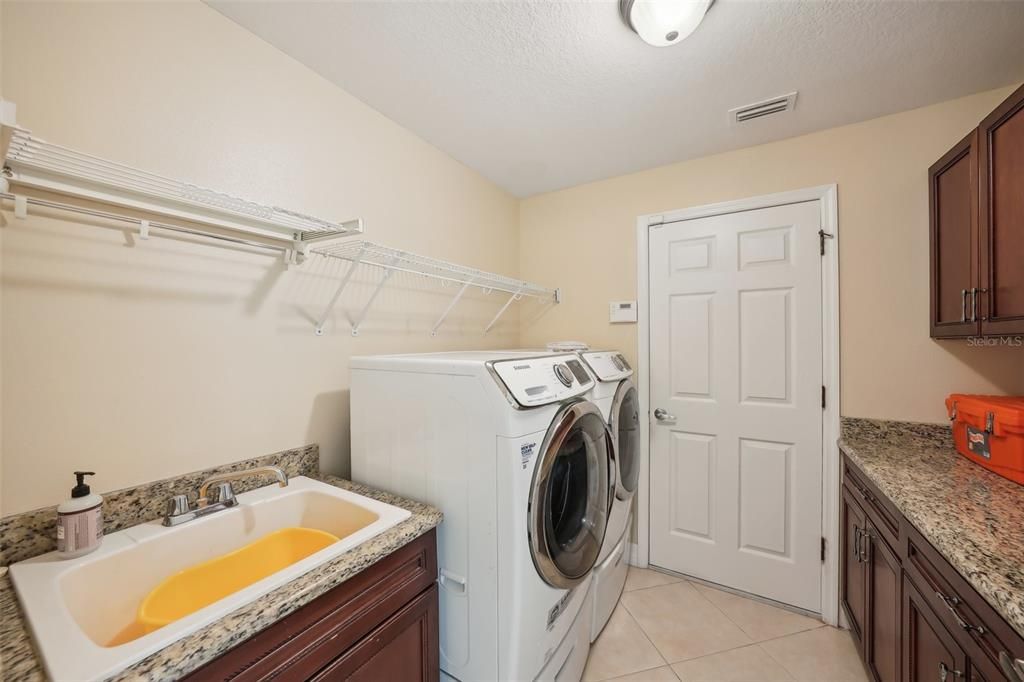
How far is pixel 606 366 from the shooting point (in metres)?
1.93

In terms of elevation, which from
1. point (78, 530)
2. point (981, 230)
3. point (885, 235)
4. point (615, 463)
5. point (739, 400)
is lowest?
point (615, 463)

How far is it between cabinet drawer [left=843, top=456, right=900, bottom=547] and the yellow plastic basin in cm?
181

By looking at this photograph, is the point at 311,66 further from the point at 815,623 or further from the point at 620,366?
the point at 815,623

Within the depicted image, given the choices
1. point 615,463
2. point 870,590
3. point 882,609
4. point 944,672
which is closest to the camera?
point 944,672

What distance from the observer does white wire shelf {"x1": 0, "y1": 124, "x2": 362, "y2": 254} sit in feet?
2.79

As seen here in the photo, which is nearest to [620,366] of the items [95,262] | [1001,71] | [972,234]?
[972,234]

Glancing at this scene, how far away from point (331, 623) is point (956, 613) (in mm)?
1472

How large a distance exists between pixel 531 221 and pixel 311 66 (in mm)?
1669

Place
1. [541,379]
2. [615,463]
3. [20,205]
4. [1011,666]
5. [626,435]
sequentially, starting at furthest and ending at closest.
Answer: [626,435], [615,463], [541,379], [20,205], [1011,666]

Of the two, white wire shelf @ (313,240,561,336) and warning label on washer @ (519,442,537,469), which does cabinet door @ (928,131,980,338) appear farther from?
white wire shelf @ (313,240,561,336)

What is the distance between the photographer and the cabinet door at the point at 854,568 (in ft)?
5.22

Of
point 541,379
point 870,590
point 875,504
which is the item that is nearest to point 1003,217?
point 875,504

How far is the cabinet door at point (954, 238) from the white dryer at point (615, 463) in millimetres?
1314

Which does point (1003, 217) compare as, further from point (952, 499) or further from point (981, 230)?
point (952, 499)
